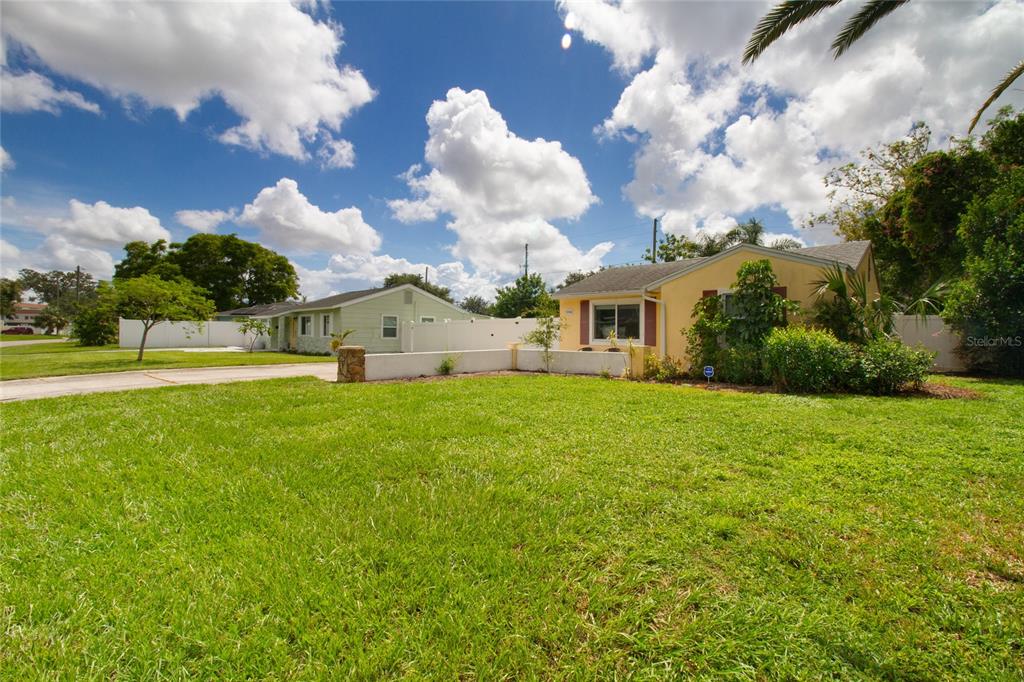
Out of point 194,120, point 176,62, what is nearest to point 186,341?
point 194,120

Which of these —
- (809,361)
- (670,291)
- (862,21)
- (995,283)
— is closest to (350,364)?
(670,291)

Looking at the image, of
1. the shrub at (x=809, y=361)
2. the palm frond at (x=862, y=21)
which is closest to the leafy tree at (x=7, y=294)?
the shrub at (x=809, y=361)

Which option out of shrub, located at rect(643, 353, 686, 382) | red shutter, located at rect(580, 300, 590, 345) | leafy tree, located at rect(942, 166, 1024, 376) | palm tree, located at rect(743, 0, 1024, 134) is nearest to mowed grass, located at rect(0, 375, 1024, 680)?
palm tree, located at rect(743, 0, 1024, 134)

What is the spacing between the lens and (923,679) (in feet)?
5.90

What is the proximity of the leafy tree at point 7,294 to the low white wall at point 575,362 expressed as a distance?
7761cm

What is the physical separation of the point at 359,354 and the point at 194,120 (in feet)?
31.1

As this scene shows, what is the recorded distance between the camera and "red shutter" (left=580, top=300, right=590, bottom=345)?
1540 centimetres

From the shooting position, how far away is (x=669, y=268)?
15844 millimetres

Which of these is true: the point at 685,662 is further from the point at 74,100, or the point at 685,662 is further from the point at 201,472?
the point at 74,100

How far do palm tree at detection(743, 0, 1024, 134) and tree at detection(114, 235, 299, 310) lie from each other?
1817 inches

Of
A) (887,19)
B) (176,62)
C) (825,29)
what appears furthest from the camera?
(176,62)

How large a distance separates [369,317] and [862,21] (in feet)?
68.6

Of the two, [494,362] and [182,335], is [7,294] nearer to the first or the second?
[182,335]

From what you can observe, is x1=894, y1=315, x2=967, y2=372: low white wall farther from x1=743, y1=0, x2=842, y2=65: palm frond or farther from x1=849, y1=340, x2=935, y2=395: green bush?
x1=743, y1=0, x2=842, y2=65: palm frond
